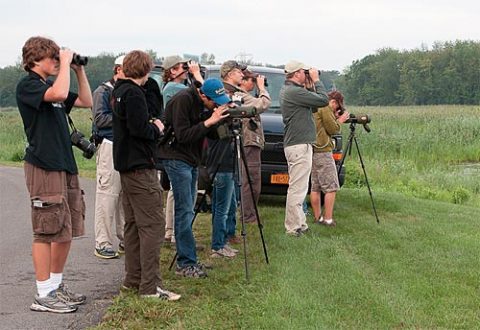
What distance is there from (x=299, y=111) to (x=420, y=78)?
78.5m

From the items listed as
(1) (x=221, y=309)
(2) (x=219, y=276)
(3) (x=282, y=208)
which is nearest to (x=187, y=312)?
(1) (x=221, y=309)

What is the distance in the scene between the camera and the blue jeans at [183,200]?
6.19 m

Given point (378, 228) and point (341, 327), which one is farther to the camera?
point (378, 228)

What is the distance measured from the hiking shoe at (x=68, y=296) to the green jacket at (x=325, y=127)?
14.3 feet

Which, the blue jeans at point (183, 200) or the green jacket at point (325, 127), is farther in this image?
the green jacket at point (325, 127)

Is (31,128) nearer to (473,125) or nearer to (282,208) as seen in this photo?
(282,208)

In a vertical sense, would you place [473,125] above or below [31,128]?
below

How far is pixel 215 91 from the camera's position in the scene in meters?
6.09

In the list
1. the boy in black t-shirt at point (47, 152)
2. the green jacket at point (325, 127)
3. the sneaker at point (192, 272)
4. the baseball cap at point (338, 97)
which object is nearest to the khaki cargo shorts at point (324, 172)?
the green jacket at point (325, 127)

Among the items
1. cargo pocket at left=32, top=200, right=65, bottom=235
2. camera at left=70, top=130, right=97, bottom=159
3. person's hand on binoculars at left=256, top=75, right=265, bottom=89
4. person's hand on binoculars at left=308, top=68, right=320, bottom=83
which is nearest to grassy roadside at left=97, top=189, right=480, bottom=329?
cargo pocket at left=32, top=200, right=65, bottom=235

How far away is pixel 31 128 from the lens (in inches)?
207

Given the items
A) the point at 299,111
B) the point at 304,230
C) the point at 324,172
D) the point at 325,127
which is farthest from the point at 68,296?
the point at 325,127

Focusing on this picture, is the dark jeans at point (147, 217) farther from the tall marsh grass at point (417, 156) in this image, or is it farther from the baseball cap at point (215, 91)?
the tall marsh grass at point (417, 156)

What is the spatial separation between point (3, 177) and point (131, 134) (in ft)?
36.5
